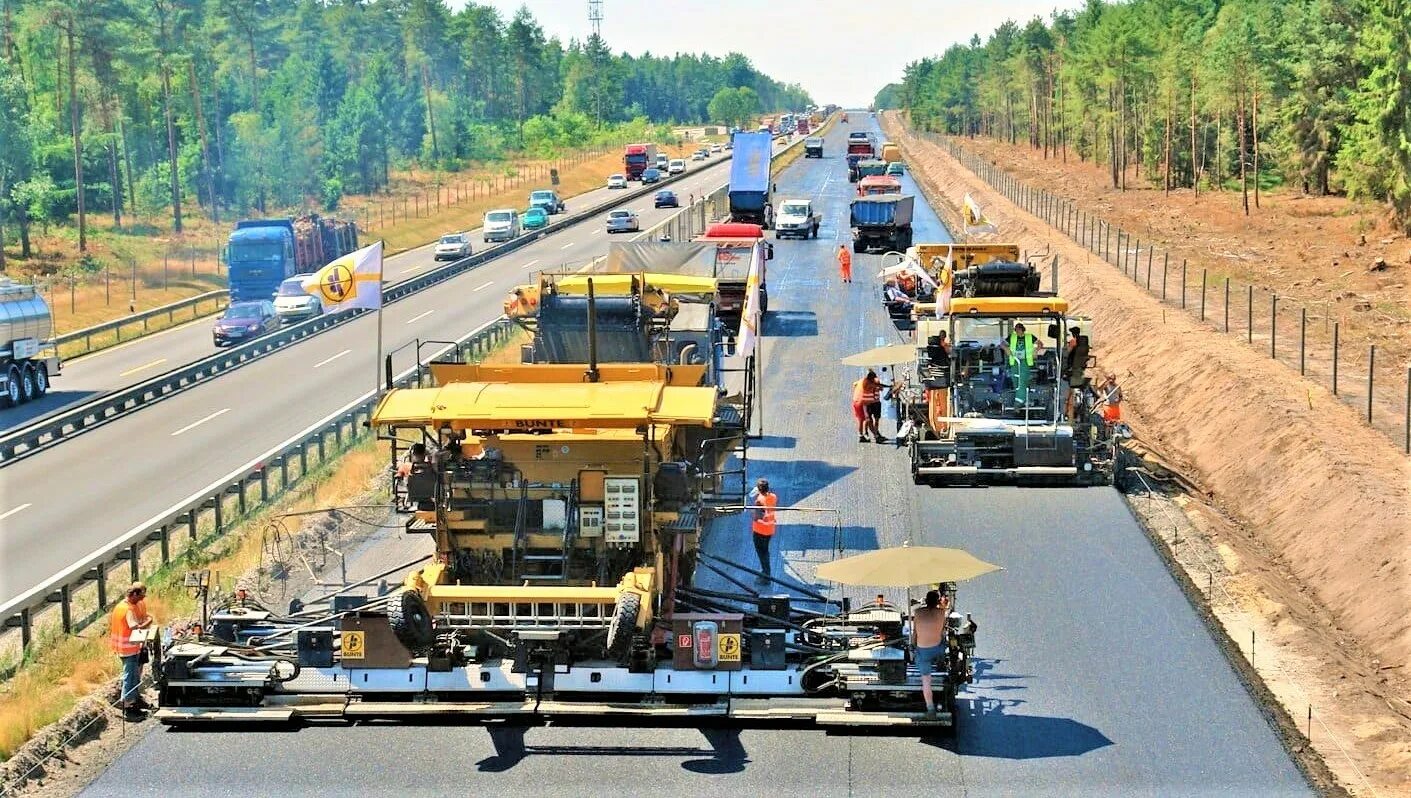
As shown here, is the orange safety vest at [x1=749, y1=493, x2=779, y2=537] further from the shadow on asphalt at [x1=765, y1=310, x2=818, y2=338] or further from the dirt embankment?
the shadow on asphalt at [x1=765, y1=310, x2=818, y2=338]

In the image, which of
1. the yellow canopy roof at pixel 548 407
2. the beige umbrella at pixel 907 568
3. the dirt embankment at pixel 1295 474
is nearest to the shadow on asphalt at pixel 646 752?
the beige umbrella at pixel 907 568

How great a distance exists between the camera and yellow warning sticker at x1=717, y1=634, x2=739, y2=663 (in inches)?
618

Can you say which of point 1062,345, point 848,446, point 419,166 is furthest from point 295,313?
point 419,166

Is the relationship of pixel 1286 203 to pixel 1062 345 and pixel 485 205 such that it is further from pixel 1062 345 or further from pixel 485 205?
pixel 1062 345

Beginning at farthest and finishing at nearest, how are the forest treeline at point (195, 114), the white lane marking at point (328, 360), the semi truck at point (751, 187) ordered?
the forest treeline at point (195, 114), the semi truck at point (751, 187), the white lane marking at point (328, 360)

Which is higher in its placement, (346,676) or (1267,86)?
(1267,86)

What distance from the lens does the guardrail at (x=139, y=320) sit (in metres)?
51.2

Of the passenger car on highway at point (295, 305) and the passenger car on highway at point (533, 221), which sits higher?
the passenger car on highway at point (533, 221)

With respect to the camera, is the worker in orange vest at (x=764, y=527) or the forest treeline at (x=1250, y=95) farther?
the forest treeline at (x=1250, y=95)

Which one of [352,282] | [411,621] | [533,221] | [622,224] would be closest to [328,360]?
[352,282]

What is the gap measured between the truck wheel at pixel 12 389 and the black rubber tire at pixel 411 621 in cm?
2846

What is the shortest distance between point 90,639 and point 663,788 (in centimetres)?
885

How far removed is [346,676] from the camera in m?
16.4

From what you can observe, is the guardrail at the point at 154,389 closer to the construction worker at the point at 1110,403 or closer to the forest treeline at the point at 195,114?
the construction worker at the point at 1110,403
